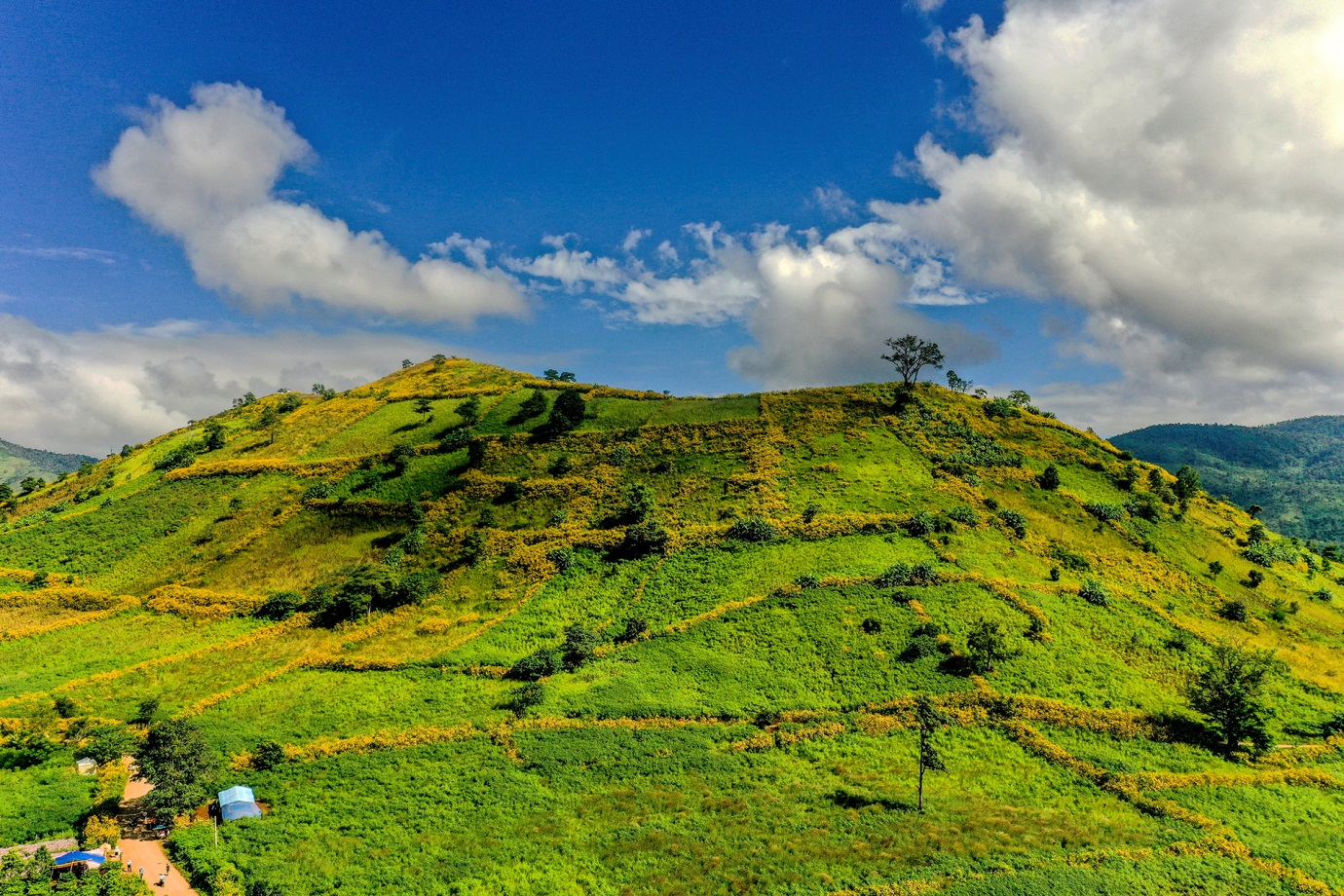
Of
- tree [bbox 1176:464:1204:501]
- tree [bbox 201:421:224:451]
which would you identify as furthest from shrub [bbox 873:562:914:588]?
tree [bbox 201:421:224:451]

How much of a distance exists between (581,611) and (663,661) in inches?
532

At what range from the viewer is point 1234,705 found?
45.5 meters

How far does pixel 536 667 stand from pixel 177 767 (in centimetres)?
2626

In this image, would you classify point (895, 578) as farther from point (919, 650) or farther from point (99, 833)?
point (99, 833)

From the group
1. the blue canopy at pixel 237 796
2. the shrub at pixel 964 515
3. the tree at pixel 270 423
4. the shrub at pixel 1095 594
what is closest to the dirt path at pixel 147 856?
the blue canopy at pixel 237 796

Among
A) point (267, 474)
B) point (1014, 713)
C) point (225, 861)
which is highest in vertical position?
point (267, 474)

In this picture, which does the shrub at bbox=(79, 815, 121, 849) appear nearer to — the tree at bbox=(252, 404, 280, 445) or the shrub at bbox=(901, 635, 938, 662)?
the shrub at bbox=(901, 635, 938, 662)

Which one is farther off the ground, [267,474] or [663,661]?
[267,474]

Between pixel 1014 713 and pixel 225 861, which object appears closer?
pixel 225 861

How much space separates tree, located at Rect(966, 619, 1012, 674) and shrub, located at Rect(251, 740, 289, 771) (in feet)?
184

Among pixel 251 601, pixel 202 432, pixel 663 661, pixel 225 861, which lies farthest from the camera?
pixel 202 432

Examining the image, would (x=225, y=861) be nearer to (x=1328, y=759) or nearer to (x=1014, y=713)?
(x=1014, y=713)

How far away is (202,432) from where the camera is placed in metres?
131

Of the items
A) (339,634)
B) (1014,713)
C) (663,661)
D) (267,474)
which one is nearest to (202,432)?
(267,474)
